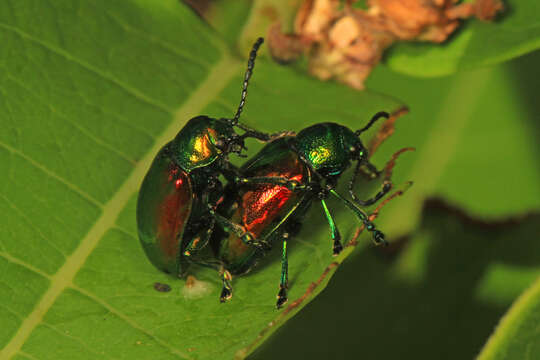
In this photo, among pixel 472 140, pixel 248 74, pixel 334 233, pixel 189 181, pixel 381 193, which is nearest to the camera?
pixel 334 233

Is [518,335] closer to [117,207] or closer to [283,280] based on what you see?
[283,280]

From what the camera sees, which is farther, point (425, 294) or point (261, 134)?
point (425, 294)

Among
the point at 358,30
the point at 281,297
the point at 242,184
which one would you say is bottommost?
the point at 281,297

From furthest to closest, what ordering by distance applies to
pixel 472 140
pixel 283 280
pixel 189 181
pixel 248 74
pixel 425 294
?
pixel 472 140
pixel 425 294
pixel 189 181
pixel 248 74
pixel 283 280

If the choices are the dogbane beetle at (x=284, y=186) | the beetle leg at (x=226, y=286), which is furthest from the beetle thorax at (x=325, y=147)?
the beetle leg at (x=226, y=286)

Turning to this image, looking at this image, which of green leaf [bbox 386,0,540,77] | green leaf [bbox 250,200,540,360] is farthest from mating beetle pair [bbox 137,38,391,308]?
green leaf [bbox 250,200,540,360]

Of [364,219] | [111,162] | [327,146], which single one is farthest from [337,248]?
[111,162]
